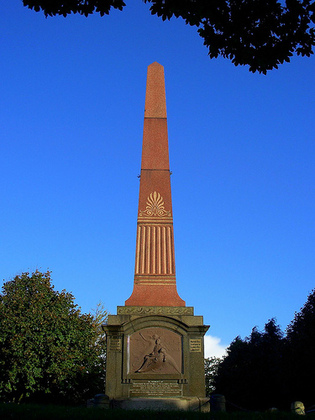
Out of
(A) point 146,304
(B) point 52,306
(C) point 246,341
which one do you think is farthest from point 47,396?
(C) point 246,341

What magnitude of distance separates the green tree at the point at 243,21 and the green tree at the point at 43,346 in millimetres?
21784

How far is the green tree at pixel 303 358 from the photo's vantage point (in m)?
27.0

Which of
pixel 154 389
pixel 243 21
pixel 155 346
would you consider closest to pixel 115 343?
pixel 155 346

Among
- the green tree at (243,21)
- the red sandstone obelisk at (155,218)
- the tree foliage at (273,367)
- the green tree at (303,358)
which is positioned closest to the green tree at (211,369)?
the tree foliage at (273,367)

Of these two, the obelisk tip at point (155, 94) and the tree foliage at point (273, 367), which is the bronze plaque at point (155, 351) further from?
the tree foliage at point (273, 367)

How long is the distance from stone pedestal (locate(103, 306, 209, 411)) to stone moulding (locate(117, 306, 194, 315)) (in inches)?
5.9

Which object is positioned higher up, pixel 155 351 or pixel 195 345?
pixel 195 345

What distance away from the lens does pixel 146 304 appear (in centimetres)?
1634

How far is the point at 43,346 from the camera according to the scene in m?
26.2

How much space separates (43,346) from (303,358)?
1531 cm

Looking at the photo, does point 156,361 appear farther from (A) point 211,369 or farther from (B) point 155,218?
(A) point 211,369

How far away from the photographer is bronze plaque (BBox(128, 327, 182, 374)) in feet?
48.5

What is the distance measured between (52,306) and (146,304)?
1317cm

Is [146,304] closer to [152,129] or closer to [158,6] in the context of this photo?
[152,129]
